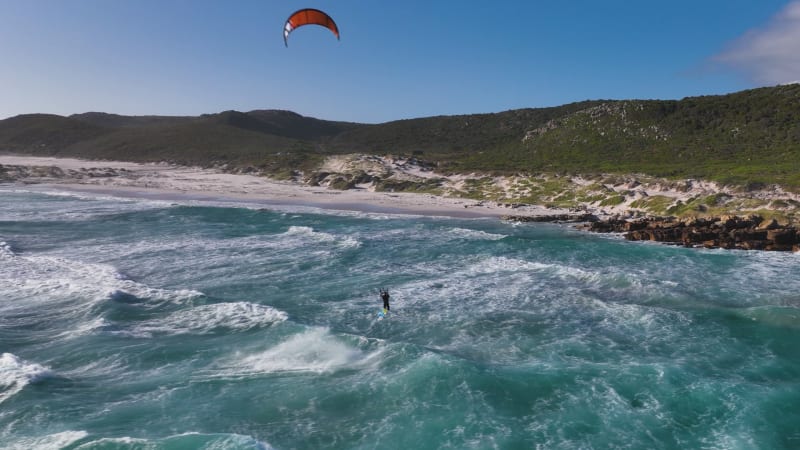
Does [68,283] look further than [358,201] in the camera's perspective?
No

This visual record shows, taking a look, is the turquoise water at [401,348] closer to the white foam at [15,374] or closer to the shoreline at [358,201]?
the white foam at [15,374]

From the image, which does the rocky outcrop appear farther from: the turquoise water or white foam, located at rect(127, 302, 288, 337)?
white foam, located at rect(127, 302, 288, 337)

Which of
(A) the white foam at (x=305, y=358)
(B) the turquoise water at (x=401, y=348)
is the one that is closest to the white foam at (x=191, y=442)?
(B) the turquoise water at (x=401, y=348)

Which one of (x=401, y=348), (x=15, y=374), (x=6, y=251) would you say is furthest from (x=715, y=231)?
(x=6, y=251)

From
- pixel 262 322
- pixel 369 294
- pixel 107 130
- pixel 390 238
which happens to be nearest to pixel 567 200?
pixel 390 238

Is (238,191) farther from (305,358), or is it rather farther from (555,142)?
(305,358)

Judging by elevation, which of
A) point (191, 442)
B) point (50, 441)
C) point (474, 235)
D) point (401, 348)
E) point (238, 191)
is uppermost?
point (238, 191)

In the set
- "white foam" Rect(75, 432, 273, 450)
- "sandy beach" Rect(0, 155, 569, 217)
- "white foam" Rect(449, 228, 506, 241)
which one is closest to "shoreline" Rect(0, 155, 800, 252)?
"sandy beach" Rect(0, 155, 569, 217)
